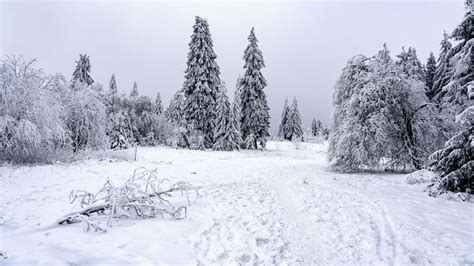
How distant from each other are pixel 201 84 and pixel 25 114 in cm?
1731

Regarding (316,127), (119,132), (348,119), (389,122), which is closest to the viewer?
(389,122)

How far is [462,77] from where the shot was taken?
8016 mm

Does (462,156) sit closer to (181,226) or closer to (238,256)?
(238,256)

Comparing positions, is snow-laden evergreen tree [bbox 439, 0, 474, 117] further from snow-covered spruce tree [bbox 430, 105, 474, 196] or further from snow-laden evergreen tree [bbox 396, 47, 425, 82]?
snow-laden evergreen tree [bbox 396, 47, 425, 82]

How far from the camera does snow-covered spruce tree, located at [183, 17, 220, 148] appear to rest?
26.8 metres

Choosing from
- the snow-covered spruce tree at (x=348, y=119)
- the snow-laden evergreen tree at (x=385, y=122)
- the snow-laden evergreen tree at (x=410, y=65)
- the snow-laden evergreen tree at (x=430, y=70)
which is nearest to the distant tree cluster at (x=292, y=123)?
the snow-laden evergreen tree at (x=430, y=70)

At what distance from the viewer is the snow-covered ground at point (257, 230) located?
3.71m

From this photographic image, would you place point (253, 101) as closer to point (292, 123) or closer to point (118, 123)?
point (118, 123)

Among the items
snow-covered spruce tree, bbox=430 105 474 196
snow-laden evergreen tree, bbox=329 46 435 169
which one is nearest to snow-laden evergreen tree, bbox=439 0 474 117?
snow-covered spruce tree, bbox=430 105 474 196

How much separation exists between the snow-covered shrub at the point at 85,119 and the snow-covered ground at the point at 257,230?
26.7 ft

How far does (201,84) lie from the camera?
27.2 meters

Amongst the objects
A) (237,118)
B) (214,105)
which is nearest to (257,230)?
(237,118)

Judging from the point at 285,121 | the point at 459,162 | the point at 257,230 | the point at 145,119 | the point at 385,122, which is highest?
the point at 285,121

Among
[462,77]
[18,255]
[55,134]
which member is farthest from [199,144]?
[18,255]
